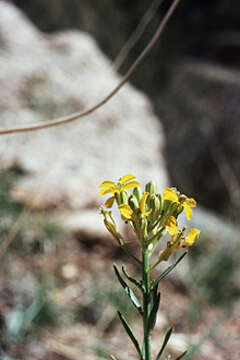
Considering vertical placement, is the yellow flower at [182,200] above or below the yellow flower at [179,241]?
above

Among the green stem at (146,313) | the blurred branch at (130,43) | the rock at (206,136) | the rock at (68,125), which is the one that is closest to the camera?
the green stem at (146,313)

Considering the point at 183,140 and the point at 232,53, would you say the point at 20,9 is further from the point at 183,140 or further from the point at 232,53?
the point at 232,53

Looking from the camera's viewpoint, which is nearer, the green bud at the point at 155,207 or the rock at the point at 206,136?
the green bud at the point at 155,207

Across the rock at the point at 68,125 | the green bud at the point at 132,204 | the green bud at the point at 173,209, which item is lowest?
the rock at the point at 68,125

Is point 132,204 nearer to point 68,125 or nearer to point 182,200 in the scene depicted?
point 182,200

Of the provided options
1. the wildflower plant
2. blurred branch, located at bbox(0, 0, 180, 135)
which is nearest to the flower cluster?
the wildflower plant

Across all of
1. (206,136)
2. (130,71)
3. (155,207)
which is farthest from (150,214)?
(206,136)

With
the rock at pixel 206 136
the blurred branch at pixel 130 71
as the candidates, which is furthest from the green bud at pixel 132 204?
the rock at pixel 206 136

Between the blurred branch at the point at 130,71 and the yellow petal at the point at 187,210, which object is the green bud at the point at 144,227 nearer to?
the yellow petal at the point at 187,210
